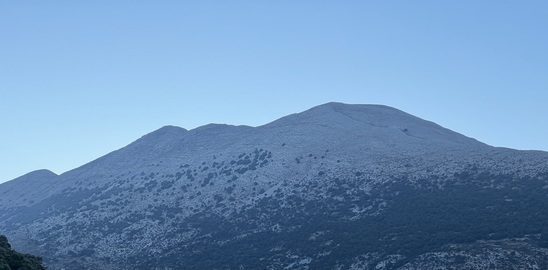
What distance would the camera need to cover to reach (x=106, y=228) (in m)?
75.1

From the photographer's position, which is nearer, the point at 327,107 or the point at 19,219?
the point at 19,219

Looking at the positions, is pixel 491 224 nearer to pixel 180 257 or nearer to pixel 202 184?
pixel 180 257

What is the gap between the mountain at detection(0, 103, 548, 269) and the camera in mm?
53750

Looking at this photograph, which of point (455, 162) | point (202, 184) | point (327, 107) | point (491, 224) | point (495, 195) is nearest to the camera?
point (491, 224)

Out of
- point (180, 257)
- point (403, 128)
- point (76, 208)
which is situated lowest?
point (180, 257)

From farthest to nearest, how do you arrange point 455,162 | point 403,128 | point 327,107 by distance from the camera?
point 327,107, point 403,128, point 455,162

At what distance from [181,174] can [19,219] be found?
25.7m

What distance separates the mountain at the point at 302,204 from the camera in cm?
5375

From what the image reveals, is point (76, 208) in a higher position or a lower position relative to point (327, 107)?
lower

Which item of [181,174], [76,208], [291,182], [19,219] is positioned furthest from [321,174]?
[19,219]

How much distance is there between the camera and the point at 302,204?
233 ft

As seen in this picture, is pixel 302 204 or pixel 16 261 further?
pixel 302 204

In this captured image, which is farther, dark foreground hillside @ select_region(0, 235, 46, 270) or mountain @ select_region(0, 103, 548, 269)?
mountain @ select_region(0, 103, 548, 269)

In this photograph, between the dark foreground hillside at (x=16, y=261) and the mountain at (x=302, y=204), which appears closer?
the dark foreground hillside at (x=16, y=261)
